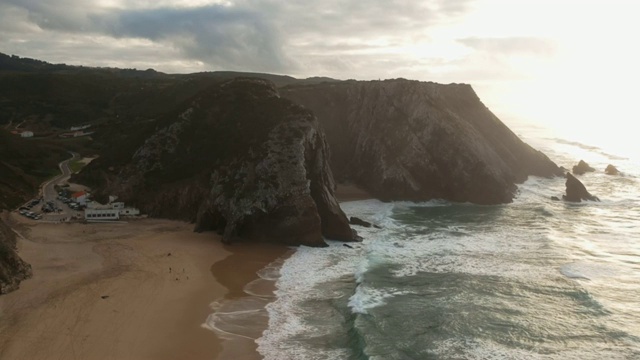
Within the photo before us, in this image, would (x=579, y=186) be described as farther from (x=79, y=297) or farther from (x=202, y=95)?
(x=79, y=297)

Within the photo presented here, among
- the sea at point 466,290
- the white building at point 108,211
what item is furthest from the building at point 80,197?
the sea at point 466,290

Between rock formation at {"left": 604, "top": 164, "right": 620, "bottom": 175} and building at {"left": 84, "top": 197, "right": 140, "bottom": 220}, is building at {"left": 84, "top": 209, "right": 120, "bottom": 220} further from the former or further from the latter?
rock formation at {"left": 604, "top": 164, "right": 620, "bottom": 175}

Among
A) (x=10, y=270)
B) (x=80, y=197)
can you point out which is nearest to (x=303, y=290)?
(x=10, y=270)

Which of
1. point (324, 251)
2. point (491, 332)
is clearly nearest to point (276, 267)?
point (324, 251)

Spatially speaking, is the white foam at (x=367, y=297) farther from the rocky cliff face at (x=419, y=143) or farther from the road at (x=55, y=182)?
the road at (x=55, y=182)

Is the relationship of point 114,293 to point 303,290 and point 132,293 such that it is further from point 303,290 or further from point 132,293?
point 303,290

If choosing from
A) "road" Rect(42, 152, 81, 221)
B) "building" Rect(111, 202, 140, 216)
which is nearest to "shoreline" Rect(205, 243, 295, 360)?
"building" Rect(111, 202, 140, 216)
